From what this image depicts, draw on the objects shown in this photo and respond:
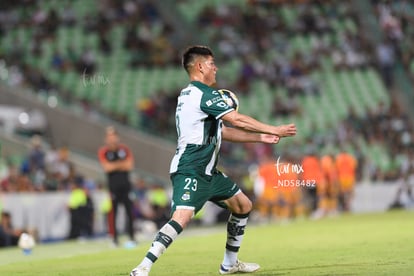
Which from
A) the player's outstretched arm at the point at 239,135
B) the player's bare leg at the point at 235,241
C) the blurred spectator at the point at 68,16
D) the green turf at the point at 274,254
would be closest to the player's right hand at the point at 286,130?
the player's outstretched arm at the point at 239,135

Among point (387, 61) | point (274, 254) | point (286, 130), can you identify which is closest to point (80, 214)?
point (274, 254)

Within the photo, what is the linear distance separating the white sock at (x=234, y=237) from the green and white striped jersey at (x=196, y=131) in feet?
2.81

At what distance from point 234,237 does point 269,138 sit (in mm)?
1283

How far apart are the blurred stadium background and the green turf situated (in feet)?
16.1

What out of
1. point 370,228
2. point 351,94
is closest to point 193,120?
point 370,228

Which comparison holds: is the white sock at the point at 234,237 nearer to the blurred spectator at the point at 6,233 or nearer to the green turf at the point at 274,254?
the green turf at the point at 274,254

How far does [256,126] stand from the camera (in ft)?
34.2

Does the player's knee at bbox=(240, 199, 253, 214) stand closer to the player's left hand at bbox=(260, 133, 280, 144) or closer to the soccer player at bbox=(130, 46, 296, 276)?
the soccer player at bbox=(130, 46, 296, 276)

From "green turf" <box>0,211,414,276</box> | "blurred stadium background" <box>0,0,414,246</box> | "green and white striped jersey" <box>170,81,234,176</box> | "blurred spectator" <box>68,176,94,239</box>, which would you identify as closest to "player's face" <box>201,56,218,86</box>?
"green and white striped jersey" <box>170,81,234,176</box>

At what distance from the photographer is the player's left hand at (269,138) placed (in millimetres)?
10806

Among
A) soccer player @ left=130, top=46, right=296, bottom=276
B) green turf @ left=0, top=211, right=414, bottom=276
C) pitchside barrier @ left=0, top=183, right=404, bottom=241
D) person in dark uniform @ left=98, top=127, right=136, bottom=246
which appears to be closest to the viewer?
soccer player @ left=130, top=46, right=296, bottom=276

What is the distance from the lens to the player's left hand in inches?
425

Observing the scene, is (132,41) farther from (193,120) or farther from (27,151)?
(193,120)

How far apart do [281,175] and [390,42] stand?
27.1 metres
